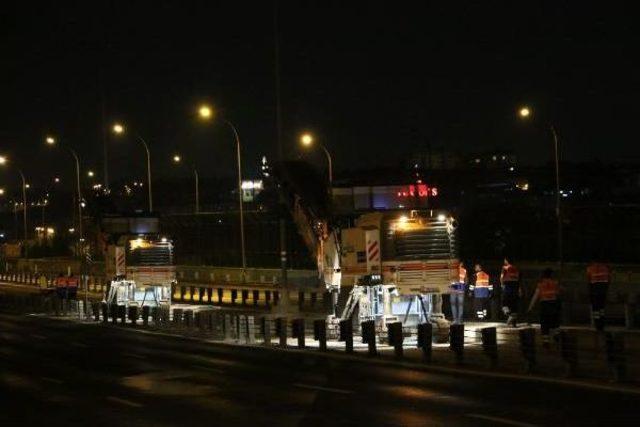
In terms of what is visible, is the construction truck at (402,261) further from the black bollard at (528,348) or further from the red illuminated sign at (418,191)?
the black bollard at (528,348)

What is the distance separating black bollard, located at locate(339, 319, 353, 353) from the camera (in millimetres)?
24598

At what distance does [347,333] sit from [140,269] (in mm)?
19886

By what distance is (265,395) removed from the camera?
698 inches

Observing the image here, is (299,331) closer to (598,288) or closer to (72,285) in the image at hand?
(598,288)

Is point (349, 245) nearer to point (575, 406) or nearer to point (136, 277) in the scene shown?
point (575, 406)

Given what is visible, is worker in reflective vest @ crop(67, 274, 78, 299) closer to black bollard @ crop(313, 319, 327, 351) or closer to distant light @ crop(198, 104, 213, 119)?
distant light @ crop(198, 104, 213, 119)

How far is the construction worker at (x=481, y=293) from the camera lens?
3141cm

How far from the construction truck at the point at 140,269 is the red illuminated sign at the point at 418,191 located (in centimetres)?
1854

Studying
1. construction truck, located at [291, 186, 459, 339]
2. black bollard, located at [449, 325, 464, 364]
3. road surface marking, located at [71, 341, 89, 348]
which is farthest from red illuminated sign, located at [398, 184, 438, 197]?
road surface marking, located at [71, 341, 89, 348]

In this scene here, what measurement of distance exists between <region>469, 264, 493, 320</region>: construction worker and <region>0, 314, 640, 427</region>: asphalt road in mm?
7597

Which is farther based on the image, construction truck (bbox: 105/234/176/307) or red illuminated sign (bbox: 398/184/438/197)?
construction truck (bbox: 105/234/176/307)

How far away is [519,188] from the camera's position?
96062 millimetres

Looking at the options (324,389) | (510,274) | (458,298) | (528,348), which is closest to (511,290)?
(510,274)

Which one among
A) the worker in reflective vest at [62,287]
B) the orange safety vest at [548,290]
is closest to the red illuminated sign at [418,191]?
the orange safety vest at [548,290]
